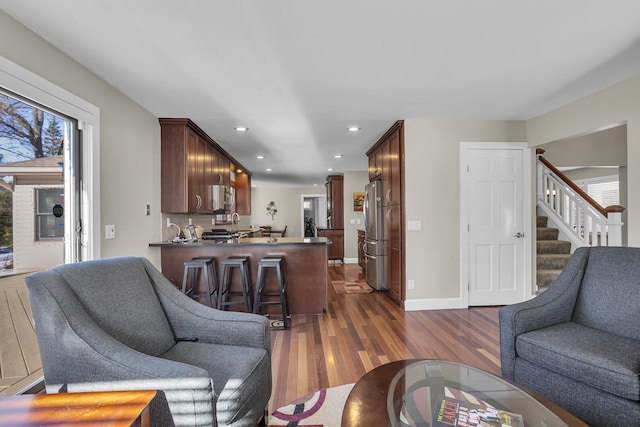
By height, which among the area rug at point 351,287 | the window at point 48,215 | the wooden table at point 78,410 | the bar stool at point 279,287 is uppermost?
the window at point 48,215

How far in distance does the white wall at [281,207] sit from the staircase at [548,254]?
7266 mm

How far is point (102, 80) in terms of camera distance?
102 inches

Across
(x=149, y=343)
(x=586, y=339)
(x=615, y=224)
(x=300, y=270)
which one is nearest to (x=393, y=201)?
(x=300, y=270)

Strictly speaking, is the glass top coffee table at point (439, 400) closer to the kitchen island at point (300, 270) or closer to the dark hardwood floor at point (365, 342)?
the dark hardwood floor at point (365, 342)

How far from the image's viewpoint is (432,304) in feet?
12.4

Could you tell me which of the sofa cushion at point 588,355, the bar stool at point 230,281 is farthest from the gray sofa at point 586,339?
the bar stool at point 230,281

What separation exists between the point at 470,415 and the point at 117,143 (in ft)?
10.8

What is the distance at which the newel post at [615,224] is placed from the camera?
11.1 ft

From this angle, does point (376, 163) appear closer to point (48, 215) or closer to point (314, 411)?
point (314, 411)

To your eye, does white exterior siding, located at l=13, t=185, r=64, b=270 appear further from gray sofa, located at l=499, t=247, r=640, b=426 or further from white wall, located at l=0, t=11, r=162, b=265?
gray sofa, located at l=499, t=247, r=640, b=426

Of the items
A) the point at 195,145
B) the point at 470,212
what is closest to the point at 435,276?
the point at 470,212

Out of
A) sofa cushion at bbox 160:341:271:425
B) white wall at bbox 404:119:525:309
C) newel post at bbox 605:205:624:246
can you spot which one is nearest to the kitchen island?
white wall at bbox 404:119:525:309

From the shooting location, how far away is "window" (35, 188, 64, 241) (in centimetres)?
214

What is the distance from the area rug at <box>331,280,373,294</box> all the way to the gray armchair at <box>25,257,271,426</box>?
131 inches
